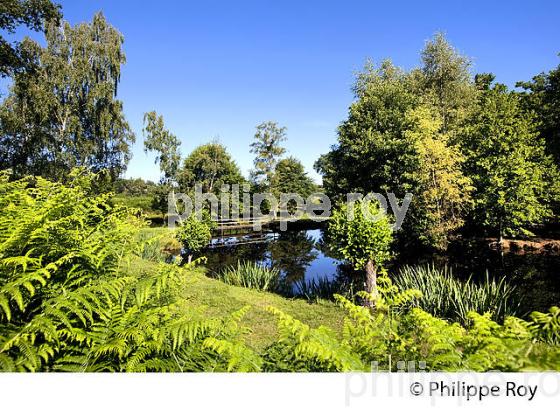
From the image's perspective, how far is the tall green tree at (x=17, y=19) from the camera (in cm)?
1426

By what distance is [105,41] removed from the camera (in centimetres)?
2341

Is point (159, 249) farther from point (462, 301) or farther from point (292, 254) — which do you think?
point (462, 301)

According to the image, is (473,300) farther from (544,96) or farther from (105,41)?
(105,41)

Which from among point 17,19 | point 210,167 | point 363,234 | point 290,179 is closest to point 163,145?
point 210,167

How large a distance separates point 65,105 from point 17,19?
287 inches

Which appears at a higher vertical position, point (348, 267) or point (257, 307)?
point (257, 307)

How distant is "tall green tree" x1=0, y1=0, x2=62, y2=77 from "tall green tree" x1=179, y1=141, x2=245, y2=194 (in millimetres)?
13612

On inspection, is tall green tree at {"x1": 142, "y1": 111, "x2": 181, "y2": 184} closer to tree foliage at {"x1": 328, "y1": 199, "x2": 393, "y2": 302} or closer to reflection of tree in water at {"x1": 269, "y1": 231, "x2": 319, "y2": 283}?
reflection of tree in water at {"x1": 269, "y1": 231, "x2": 319, "y2": 283}

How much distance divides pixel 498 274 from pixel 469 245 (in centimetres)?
529

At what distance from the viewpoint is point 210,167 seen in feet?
96.8

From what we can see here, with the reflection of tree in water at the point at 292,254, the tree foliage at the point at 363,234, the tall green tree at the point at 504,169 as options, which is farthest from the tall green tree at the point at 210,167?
the tree foliage at the point at 363,234

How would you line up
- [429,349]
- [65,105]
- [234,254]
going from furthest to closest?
[65,105] < [234,254] < [429,349]

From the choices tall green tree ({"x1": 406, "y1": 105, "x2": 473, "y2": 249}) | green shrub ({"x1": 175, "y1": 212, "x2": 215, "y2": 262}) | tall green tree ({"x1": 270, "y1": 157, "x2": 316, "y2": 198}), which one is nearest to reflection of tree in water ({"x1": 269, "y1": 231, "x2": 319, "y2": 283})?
green shrub ({"x1": 175, "y1": 212, "x2": 215, "y2": 262})

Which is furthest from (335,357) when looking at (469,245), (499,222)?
(469,245)
